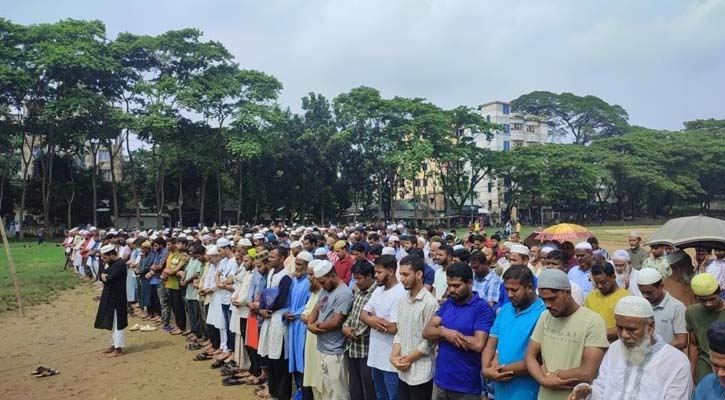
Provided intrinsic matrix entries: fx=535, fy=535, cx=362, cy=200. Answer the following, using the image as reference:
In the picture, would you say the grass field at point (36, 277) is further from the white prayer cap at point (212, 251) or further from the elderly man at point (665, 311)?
the elderly man at point (665, 311)

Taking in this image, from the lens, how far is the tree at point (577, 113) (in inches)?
2638

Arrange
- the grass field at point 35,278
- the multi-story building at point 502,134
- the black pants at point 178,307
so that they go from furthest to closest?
the multi-story building at point 502,134, the grass field at point 35,278, the black pants at point 178,307

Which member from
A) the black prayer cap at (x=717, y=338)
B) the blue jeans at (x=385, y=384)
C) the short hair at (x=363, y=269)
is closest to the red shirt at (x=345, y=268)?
the short hair at (x=363, y=269)

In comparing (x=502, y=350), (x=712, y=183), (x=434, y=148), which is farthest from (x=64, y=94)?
(x=712, y=183)

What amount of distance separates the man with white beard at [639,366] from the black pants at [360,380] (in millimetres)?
2243

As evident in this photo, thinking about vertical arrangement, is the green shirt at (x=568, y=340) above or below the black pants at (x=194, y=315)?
above

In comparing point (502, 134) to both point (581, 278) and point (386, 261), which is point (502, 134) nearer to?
point (581, 278)

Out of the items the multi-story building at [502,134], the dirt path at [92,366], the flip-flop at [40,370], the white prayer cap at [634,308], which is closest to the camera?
the white prayer cap at [634,308]

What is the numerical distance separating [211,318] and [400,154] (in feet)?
100

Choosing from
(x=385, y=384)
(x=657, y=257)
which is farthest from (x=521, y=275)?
(x=657, y=257)

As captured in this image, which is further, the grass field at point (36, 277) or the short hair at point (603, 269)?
the grass field at point (36, 277)

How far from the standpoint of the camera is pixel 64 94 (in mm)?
31844

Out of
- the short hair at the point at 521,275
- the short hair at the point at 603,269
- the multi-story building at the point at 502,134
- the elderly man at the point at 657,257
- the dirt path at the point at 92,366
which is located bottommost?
the dirt path at the point at 92,366

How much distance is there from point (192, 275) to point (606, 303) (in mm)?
6718
